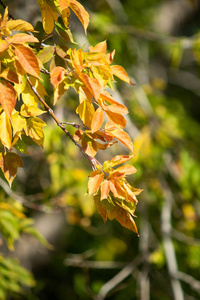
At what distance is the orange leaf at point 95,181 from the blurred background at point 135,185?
947 mm

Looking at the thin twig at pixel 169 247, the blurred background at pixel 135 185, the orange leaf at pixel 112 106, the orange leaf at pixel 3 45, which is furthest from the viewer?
the blurred background at pixel 135 185

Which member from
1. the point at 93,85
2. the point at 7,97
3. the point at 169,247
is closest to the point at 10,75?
the point at 7,97

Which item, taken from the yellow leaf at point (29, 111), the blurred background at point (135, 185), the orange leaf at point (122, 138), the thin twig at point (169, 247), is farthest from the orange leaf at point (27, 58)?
the thin twig at point (169, 247)

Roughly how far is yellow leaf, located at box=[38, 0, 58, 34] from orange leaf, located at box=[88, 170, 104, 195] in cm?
32

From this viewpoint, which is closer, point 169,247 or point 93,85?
point 93,85

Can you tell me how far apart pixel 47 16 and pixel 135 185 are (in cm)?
162

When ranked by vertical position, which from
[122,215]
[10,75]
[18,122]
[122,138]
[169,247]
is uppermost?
[10,75]

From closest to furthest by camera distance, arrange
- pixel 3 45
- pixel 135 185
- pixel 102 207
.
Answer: pixel 3 45, pixel 102 207, pixel 135 185

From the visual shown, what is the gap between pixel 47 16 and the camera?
0.76 metres

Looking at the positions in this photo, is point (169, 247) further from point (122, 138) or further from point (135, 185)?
point (122, 138)

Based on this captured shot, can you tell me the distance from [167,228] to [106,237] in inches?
64.9

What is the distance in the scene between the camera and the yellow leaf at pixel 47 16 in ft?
2.48

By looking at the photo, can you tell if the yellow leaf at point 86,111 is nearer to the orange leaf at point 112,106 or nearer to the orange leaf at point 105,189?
the orange leaf at point 112,106

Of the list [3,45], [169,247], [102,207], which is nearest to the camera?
[3,45]
